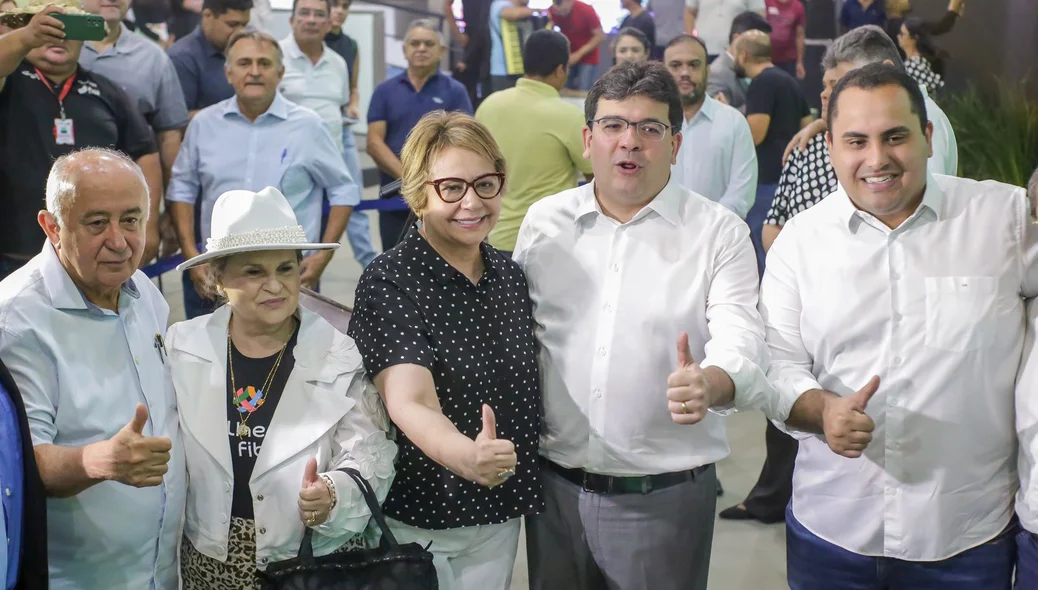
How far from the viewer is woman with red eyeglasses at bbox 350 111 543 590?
214 cm

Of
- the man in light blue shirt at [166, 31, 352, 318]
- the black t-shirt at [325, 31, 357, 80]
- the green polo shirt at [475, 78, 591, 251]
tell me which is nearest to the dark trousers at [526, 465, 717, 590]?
the man in light blue shirt at [166, 31, 352, 318]

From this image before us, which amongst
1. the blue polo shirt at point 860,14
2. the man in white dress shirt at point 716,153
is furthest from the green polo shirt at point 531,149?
the blue polo shirt at point 860,14

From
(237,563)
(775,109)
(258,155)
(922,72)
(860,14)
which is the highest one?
(860,14)

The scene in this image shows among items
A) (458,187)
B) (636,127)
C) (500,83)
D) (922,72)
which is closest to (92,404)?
(458,187)

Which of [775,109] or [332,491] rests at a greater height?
[775,109]

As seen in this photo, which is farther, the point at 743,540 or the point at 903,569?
the point at 743,540

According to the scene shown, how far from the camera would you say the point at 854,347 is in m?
2.17

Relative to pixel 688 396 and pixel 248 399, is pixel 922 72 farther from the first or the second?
pixel 248 399

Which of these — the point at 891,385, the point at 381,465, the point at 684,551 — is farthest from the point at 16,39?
the point at 891,385

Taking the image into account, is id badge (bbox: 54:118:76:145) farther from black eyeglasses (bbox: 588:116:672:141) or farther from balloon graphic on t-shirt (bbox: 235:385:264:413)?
black eyeglasses (bbox: 588:116:672:141)

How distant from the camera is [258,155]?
4.33 meters

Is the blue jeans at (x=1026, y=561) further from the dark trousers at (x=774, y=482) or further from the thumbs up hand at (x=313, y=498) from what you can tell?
the dark trousers at (x=774, y=482)

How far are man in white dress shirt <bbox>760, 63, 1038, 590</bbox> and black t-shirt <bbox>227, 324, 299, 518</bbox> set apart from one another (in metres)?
1.05

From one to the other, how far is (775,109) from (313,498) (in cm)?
412
